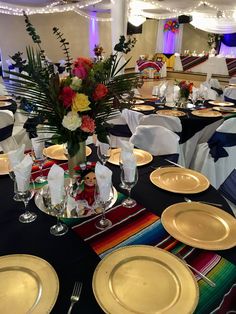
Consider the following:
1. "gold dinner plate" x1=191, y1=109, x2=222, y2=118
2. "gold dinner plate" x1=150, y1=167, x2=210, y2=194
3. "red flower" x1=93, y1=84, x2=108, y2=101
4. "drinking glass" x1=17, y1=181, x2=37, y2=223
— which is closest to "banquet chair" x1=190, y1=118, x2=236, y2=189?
"gold dinner plate" x1=191, y1=109, x2=222, y2=118

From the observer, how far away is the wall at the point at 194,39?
562 inches

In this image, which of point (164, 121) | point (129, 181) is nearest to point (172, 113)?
point (164, 121)

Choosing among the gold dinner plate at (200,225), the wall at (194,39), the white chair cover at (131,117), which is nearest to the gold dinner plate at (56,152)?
the gold dinner plate at (200,225)

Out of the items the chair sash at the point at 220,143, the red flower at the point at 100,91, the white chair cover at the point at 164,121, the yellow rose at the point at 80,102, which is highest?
the red flower at the point at 100,91

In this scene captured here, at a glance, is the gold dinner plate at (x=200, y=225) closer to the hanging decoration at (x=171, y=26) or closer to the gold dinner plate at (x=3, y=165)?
the gold dinner plate at (x=3, y=165)

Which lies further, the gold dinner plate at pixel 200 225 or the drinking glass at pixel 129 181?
the drinking glass at pixel 129 181

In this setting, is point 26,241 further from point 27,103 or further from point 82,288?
point 27,103

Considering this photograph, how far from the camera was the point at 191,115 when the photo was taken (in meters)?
2.96

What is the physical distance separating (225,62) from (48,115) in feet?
36.0

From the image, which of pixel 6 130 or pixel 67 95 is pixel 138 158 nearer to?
pixel 67 95

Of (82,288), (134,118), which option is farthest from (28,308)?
(134,118)

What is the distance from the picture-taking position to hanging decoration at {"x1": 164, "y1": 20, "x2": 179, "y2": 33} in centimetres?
1379

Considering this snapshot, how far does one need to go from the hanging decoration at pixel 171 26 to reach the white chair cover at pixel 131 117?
12.8 metres

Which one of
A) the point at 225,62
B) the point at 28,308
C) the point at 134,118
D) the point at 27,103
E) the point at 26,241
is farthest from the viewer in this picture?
the point at 225,62
